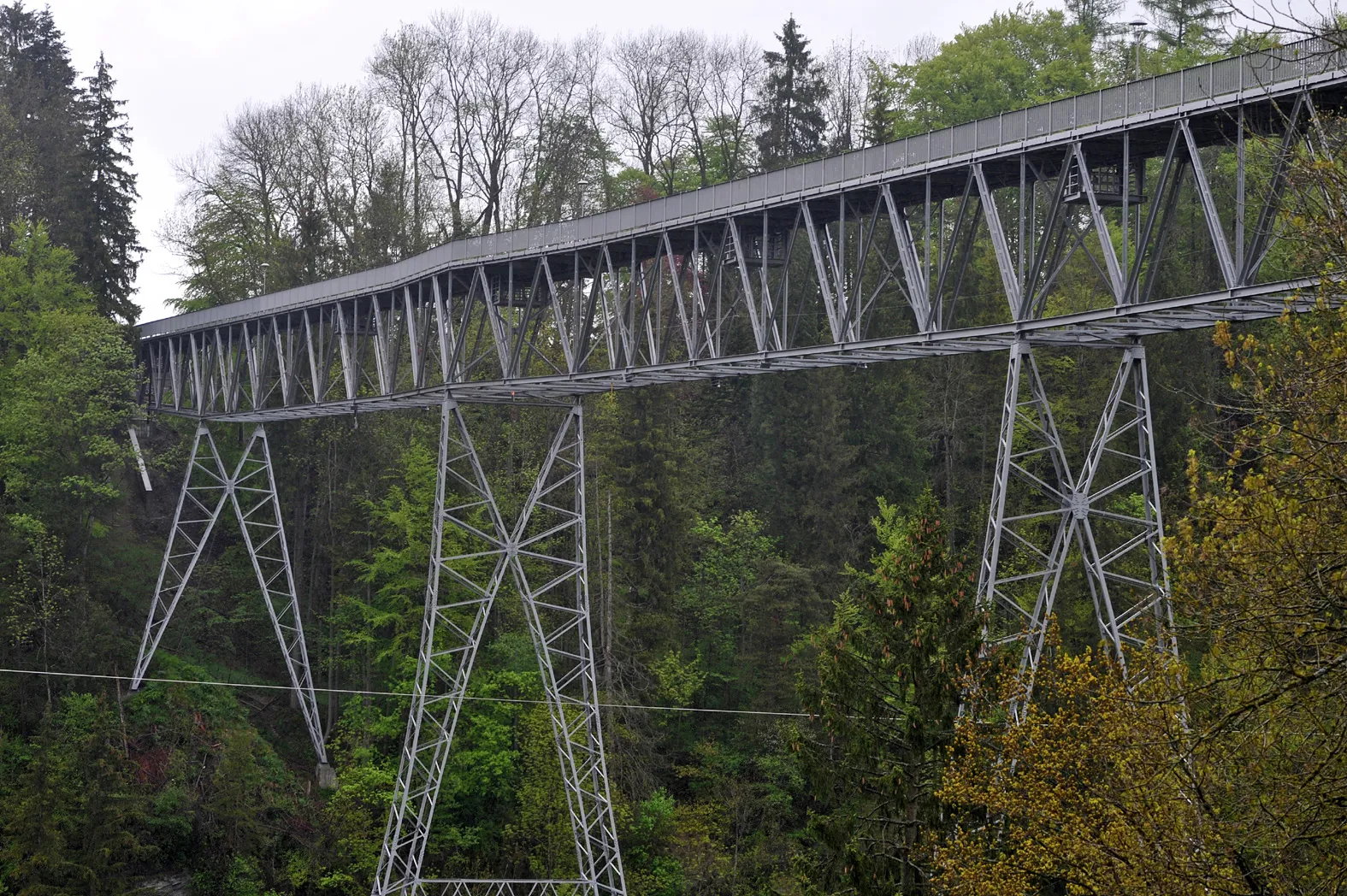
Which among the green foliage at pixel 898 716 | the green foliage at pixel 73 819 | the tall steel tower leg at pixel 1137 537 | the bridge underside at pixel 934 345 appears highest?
the bridge underside at pixel 934 345

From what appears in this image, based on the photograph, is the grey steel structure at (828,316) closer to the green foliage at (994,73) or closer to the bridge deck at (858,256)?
the bridge deck at (858,256)

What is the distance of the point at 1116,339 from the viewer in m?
18.6

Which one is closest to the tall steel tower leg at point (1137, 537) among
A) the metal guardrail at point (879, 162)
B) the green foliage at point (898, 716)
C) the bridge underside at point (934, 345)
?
the bridge underside at point (934, 345)

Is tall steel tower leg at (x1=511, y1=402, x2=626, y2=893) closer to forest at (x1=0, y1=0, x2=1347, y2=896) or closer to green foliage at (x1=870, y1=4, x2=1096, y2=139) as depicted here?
forest at (x1=0, y1=0, x2=1347, y2=896)

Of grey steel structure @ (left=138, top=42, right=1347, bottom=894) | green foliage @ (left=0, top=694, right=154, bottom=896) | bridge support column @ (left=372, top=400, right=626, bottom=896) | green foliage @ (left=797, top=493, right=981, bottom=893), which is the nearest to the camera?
grey steel structure @ (left=138, top=42, right=1347, bottom=894)

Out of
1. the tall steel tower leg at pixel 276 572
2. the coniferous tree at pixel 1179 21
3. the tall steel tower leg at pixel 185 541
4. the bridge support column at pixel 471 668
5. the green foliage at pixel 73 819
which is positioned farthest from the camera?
the coniferous tree at pixel 1179 21

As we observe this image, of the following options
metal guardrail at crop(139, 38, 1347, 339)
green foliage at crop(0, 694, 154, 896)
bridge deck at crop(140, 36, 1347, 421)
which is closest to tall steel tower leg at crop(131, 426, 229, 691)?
bridge deck at crop(140, 36, 1347, 421)

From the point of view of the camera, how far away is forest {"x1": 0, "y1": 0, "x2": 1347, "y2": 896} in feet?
57.7

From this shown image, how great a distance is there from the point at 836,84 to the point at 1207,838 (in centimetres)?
4231

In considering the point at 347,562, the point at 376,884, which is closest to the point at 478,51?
the point at 347,562

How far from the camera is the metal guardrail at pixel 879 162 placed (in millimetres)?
15828

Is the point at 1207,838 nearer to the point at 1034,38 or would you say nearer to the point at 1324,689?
the point at 1324,689

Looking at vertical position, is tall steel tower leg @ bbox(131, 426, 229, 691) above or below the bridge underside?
below

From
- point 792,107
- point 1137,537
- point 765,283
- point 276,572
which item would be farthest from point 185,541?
point 1137,537
